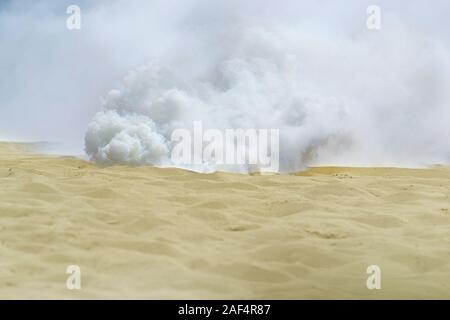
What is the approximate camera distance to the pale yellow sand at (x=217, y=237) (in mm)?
3199

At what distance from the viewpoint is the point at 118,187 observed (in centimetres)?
521

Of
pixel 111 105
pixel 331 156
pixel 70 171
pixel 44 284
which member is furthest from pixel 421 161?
pixel 44 284

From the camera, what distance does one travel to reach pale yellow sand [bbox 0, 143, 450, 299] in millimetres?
3199

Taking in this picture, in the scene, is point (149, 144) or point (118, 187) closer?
point (118, 187)

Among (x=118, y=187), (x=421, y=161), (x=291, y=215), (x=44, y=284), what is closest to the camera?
(x=44, y=284)

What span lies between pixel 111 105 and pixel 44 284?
5.15m

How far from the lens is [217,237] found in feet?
13.1

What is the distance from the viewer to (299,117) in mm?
8008

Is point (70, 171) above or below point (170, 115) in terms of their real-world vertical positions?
below
